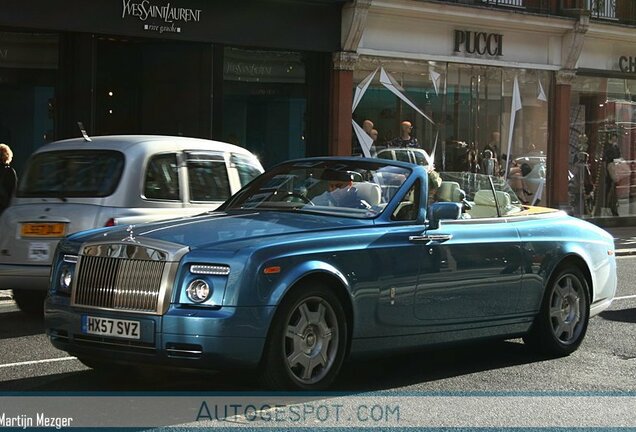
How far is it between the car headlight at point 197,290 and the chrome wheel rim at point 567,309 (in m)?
3.53

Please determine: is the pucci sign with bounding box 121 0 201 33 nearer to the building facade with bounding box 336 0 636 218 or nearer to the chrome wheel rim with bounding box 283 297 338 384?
the building facade with bounding box 336 0 636 218

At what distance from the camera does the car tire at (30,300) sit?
1155 cm

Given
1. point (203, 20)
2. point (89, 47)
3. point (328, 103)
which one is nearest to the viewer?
point (89, 47)

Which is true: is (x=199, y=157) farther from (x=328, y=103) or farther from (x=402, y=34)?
(x=402, y=34)

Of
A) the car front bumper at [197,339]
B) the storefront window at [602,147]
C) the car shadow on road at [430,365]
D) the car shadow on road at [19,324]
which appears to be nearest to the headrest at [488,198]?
the car shadow on road at [430,365]

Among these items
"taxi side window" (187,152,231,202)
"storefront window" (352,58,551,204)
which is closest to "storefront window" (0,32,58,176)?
"storefront window" (352,58,551,204)

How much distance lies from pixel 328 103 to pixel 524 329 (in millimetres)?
13612

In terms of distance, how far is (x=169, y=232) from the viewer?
7.11m

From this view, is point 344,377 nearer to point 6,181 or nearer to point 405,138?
point 6,181

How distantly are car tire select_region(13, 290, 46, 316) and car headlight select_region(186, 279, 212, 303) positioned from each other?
525cm

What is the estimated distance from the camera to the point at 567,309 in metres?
9.28

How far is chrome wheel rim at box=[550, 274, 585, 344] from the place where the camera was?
9164 millimetres

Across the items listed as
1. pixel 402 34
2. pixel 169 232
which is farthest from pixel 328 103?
pixel 169 232

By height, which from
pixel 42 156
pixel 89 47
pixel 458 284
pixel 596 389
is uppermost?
pixel 89 47
